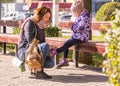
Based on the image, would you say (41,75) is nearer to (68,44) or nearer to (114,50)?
(68,44)

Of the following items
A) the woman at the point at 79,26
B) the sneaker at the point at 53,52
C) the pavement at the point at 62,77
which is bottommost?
the pavement at the point at 62,77

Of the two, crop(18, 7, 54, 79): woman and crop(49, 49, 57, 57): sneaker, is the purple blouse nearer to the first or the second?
crop(49, 49, 57, 57): sneaker

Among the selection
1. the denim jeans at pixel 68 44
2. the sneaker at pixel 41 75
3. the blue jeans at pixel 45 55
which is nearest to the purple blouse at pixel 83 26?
the denim jeans at pixel 68 44

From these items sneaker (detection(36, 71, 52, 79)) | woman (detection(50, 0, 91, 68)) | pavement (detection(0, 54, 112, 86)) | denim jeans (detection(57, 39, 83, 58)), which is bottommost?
pavement (detection(0, 54, 112, 86))

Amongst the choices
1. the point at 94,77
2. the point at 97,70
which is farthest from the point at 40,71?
the point at 97,70

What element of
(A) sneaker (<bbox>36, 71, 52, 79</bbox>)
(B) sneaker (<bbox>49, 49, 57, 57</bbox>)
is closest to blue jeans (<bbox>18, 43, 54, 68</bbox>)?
(A) sneaker (<bbox>36, 71, 52, 79</bbox>)

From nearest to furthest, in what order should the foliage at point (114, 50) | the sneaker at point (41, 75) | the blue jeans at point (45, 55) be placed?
1. the foliage at point (114, 50)
2. the blue jeans at point (45, 55)
3. the sneaker at point (41, 75)

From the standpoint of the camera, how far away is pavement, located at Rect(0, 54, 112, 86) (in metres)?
7.47

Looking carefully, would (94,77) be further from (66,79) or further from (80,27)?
(80,27)

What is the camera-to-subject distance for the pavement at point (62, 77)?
24.5 feet

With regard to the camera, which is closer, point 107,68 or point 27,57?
point 107,68

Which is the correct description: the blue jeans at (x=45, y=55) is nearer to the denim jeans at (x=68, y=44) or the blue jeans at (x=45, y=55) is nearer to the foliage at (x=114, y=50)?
the denim jeans at (x=68, y=44)

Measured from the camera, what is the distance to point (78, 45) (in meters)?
8.93

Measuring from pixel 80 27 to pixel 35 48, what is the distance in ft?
4.57
